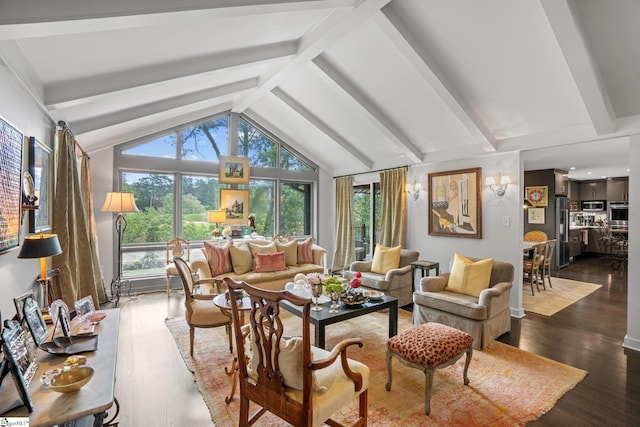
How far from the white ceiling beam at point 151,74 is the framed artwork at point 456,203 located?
124 inches

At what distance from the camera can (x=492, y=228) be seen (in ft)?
15.4

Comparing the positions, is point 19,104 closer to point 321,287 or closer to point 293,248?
point 321,287

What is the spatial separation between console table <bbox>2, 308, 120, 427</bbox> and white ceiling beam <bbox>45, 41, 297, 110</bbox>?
2309 millimetres

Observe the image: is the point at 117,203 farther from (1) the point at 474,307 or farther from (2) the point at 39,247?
(1) the point at 474,307

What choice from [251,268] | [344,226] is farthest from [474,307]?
[344,226]

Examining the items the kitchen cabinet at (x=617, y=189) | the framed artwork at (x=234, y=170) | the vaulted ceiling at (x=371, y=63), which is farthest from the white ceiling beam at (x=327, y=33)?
the kitchen cabinet at (x=617, y=189)

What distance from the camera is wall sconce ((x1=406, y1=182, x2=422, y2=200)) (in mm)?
5732

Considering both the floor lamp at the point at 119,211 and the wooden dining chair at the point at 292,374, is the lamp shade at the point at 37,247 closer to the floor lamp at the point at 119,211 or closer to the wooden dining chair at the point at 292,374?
the wooden dining chair at the point at 292,374

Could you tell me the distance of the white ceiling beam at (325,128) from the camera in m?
5.75

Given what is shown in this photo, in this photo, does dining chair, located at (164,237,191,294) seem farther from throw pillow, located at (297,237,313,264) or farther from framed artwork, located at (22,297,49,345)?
framed artwork, located at (22,297,49,345)

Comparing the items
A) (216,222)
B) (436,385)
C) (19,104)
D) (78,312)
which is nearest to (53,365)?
(78,312)

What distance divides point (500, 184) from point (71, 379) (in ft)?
16.4

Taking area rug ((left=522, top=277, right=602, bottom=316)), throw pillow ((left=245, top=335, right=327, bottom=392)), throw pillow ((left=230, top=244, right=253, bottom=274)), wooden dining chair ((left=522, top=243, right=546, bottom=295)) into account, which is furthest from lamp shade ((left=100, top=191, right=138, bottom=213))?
wooden dining chair ((left=522, top=243, right=546, bottom=295))

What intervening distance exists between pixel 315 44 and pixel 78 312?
11.6 feet
